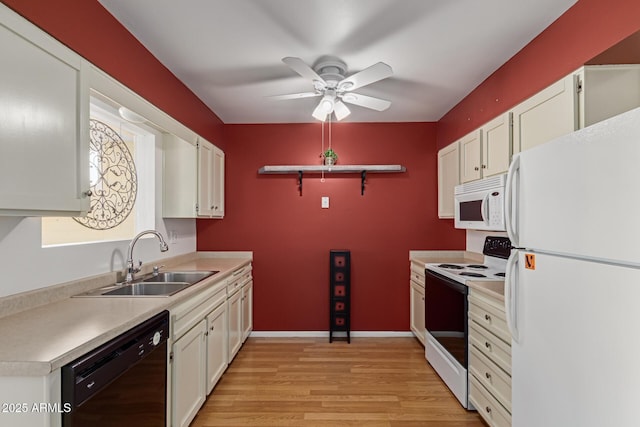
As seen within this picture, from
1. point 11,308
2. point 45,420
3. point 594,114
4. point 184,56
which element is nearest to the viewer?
point 45,420

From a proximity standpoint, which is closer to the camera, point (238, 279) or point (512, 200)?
point (512, 200)

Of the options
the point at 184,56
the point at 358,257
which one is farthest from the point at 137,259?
the point at 358,257

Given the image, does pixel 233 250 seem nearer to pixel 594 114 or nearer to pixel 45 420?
pixel 45 420

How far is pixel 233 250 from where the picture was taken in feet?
12.5

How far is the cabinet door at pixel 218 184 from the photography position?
337 cm

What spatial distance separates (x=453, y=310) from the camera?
8.11ft

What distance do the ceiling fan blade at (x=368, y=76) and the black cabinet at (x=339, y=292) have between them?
1.83 metres

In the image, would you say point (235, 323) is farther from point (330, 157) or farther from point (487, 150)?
point (487, 150)

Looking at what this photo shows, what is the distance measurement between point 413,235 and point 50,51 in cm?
342

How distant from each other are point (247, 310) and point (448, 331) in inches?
80.3

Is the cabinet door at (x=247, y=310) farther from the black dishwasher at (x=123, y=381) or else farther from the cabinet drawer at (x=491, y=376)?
the cabinet drawer at (x=491, y=376)

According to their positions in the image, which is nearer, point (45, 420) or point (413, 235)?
point (45, 420)

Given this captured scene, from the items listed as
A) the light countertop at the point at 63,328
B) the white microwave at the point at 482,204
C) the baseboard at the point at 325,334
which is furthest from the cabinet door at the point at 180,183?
the white microwave at the point at 482,204

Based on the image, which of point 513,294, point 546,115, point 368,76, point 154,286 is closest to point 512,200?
point 513,294
